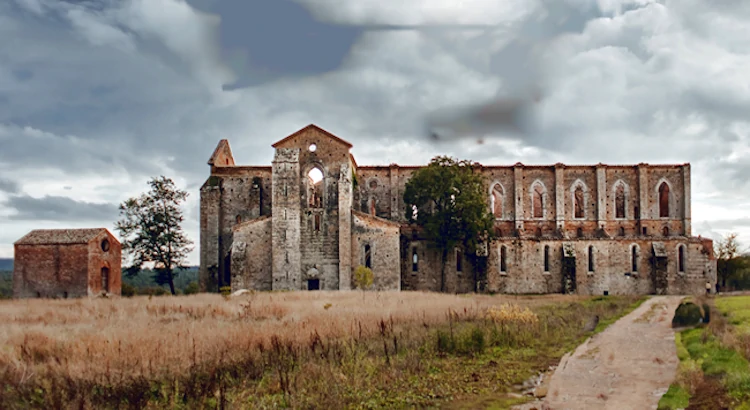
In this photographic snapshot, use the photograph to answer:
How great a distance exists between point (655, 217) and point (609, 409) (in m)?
40.3

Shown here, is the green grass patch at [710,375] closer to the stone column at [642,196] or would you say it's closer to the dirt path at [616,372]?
the dirt path at [616,372]

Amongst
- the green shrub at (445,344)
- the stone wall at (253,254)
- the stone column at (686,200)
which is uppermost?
the stone column at (686,200)

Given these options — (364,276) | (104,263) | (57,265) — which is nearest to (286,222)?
(364,276)

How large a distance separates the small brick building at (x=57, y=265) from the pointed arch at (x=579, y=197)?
112 ft

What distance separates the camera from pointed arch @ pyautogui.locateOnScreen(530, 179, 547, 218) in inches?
1789

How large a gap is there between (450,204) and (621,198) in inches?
A: 625

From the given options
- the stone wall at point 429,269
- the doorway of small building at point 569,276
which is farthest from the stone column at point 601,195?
the stone wall at point 429,269

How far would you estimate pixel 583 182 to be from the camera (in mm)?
45531

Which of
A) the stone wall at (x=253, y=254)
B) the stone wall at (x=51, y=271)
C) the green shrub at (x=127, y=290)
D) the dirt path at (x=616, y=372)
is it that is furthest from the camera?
the green shrub at (x=127, y=290)

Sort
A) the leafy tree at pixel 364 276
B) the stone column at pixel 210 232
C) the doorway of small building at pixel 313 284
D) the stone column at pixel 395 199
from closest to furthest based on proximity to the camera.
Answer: the leafy tree at pixel 364 276 < the doorway of small building at pixel 313 284 < the stone column at pixel 210 232 < the stone column at pixel 395 199

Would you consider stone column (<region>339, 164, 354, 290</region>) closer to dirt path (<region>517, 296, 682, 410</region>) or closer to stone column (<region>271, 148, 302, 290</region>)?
stone column (<region>271, 148, 302, 290</region>)

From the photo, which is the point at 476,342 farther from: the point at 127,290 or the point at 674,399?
the point at 127,290

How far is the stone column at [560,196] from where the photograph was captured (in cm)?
4466

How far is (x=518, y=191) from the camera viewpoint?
148ft
